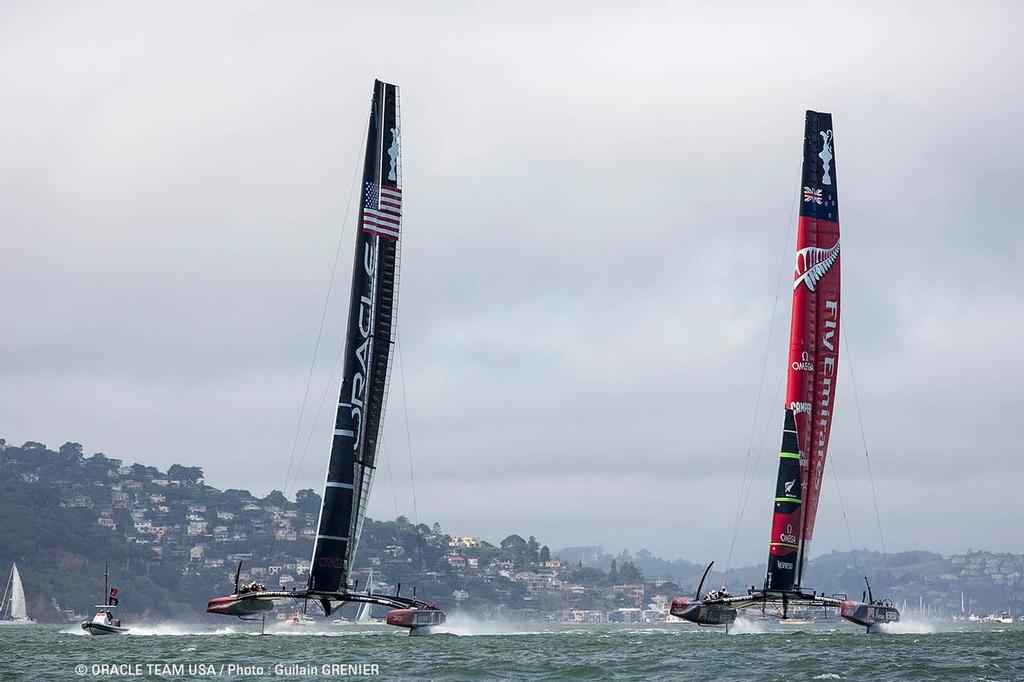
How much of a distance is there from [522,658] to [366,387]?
45.3 feet

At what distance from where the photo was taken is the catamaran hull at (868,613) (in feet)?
194

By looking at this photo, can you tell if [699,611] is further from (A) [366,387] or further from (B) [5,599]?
(B) [5,599]

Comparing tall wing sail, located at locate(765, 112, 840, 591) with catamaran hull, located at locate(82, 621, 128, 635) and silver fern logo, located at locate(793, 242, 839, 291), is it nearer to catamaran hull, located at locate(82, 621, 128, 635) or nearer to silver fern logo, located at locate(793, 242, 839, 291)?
silver fern logo, located at locate(793, 242, 839, 291)

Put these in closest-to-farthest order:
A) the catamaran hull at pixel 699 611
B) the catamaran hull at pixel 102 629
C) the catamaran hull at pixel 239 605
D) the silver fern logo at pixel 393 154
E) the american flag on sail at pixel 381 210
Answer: the catamaran hull at pixel 239 605 < the american flag on sail at pixel 381 210 < the catamaran hull at pixel 699 611 < the silver fern logo at pixel 393 154 < the catamaran hull at pixel 102 629

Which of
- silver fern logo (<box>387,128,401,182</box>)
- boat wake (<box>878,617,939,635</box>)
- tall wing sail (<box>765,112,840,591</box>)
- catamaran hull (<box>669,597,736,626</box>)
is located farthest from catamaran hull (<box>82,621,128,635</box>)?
boat wake (<box>878,617,939,635</box>)

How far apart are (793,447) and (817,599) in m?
5.80

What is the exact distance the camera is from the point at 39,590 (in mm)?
174375

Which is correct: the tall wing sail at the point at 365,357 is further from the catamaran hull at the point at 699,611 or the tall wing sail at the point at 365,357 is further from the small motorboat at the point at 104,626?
the small motorboat at the point at 104,626

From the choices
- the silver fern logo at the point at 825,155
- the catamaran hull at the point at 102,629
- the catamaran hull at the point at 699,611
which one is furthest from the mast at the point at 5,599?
the silver fern logo at the point at 825,155

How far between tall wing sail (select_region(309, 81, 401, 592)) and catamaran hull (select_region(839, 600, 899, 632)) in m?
17.4

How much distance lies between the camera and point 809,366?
204 feet

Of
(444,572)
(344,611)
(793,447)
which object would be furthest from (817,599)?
(444,572)

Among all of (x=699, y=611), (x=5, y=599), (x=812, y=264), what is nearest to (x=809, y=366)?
(x=812, y=264)

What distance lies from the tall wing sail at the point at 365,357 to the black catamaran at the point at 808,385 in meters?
13.6
